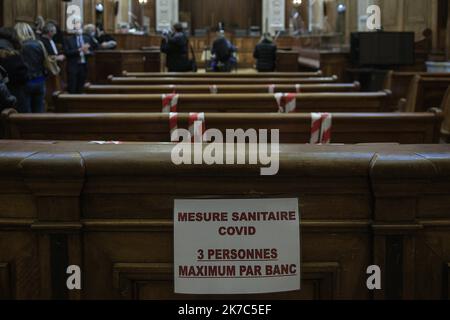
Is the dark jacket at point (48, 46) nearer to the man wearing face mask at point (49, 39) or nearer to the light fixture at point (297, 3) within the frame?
the man wearing face mask at point (49, 39)

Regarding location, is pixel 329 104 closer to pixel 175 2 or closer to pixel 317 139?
pixel 317 139

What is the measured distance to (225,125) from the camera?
136 inches

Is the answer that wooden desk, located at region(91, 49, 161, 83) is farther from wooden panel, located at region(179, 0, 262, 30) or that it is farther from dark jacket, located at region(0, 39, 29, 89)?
wooden panel, located at region(179, 0, 262, 30)

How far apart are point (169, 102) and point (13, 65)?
2282 millimetres

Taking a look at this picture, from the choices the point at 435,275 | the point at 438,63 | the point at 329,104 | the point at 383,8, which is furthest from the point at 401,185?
the point at 383,8

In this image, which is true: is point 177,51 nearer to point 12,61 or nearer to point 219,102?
point 12,61

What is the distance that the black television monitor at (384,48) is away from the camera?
34.4 feet

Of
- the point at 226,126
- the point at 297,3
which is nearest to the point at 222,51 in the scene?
the point at 297,3

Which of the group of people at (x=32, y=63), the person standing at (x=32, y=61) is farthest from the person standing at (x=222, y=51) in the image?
the person standing at (x=32, y=61)

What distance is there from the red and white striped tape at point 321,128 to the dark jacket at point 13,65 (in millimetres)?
3383

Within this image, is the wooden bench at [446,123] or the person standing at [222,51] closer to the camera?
the wooden bench at [446,123]

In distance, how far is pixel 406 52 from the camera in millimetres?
10484
